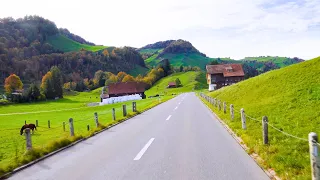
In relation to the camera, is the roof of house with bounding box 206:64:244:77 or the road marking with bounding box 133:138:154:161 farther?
the roof of house with bounding box 206:64:244:77

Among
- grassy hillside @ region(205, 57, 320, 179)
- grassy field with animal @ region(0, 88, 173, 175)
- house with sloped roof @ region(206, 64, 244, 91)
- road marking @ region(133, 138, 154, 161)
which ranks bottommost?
grassy field with animal @ region(0, 88, 173, 175)

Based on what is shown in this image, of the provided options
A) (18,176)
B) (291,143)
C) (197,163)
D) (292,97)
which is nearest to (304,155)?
(291,143)

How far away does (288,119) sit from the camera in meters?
16.5

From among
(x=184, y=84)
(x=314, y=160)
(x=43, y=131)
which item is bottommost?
(x=43, y=131)

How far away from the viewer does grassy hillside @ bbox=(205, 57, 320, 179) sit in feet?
25.9

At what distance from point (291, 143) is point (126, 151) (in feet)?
20.5

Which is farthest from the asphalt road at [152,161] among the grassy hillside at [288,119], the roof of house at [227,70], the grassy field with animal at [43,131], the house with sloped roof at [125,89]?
the house with sloped roof at [125,89]

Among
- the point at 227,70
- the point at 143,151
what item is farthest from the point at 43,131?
the point at 227,70

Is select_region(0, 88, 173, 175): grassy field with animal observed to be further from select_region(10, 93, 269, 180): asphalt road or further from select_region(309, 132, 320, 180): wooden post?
select_region(309, 132, 320, 180): wooden post

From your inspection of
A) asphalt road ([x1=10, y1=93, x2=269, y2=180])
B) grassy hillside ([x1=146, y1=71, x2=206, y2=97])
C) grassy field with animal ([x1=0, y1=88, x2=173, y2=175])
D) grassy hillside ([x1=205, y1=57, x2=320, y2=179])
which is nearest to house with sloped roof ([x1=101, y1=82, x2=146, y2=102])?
grassy hillside ([x1=146, y1=71, x2=206, y2=97])

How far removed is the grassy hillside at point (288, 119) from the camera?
7.89 metres

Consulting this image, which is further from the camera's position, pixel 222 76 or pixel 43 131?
pixel 222 76

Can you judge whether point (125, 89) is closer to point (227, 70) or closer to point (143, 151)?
point (227, 70)

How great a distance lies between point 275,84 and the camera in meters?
31.2
